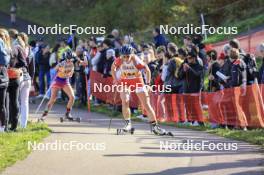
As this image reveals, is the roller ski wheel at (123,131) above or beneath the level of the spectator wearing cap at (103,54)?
beneath

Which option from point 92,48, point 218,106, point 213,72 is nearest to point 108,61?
point 92,48

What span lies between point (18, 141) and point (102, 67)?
961 cm

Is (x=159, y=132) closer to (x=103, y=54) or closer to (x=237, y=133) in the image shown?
(x=237, y=133)

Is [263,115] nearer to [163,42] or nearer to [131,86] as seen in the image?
[131,86]

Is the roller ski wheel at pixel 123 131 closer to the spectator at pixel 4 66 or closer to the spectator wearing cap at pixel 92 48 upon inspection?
the spectator at pixel 4 66

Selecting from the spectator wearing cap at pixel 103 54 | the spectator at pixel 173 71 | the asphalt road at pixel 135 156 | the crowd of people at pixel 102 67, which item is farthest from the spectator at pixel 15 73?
the spectator wearing cap at pixel 103 54

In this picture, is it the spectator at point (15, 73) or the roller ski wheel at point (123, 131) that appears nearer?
the spectator at point (15, 73)

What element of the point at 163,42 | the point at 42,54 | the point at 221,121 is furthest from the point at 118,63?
the point at 42,54

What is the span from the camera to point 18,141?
12.6 m

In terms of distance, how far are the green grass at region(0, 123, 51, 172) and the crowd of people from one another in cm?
36

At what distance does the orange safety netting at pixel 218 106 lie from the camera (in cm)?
1465

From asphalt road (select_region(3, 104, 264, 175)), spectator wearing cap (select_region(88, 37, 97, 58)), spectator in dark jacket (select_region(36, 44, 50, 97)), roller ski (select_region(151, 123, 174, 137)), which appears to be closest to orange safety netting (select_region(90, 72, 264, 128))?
asphalt road (select_region(3, 104, 264, 175))

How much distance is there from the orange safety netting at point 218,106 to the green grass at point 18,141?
90.7 inches

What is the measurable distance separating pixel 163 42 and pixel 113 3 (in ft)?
76.5
